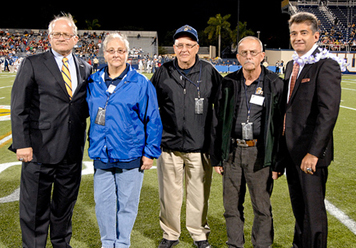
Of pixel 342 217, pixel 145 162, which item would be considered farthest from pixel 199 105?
pixel 342 217

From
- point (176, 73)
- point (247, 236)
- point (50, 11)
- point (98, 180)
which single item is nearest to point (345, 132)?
point (247, 236)

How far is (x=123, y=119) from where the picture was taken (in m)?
2.77

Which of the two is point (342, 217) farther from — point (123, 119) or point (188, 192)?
point (123, 119)

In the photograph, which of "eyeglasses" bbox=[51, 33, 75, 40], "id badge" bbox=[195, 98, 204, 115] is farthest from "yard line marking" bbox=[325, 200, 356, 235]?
"eyeglasses" bbox=[51, 33, 75, 40]

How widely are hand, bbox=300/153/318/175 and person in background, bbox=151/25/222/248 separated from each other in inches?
36.5

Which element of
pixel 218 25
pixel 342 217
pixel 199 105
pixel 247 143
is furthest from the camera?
pixel 218 25

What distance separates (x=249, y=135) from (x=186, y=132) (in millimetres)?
606

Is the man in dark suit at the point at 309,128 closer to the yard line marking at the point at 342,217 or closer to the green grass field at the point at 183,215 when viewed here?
the green grass field at the point at 183,215

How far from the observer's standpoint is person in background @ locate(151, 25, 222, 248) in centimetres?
319

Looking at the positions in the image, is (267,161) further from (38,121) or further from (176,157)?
(38,121)

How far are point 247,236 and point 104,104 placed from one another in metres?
1.95

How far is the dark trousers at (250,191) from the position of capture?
2.95m

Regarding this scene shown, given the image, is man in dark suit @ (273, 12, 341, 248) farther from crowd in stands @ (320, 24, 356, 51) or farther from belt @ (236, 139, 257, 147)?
crowd in stands @ (320, 24, 356, 51)

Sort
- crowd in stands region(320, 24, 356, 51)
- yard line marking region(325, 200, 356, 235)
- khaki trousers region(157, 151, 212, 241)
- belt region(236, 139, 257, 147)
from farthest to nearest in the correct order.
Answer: crowd in stands region(320, 24, 356, 51) → yard line marking region(325, 200, 356, 235) → khaki trousers region(157, 151, 212, 241) → belt region(236, 139, 257, 147)
